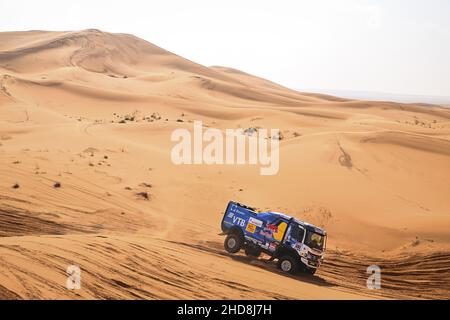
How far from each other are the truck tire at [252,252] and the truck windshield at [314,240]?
60.0 inches

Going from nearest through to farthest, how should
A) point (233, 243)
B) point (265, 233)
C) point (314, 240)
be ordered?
point (314, 240) < point (265, 233) < point (233, 243)

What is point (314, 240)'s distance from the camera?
12562mm

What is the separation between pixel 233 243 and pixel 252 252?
0.62 m

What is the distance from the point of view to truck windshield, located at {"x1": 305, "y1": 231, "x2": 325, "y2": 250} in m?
12.5

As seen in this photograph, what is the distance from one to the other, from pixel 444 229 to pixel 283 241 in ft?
20.9

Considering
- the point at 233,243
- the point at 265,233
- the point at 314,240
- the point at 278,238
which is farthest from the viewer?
the point at 233,243

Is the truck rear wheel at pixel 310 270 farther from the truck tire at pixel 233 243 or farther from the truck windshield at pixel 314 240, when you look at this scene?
the truck tire at pixel 233 243

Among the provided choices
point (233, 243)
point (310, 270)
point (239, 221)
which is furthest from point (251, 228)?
point (310, 270)

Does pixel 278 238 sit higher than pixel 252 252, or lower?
higher

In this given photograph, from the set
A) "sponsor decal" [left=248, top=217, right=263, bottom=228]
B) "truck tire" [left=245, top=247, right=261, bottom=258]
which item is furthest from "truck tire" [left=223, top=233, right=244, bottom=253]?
"sponsor decal" [left=248, top=217, right=263, bottom=228]

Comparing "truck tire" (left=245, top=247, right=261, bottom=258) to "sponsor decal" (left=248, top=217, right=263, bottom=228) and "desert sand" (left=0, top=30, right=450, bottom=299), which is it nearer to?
"desert sand" (left=0, top=30, right=450, bottom=299)

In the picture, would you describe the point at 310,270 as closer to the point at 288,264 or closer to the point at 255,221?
the point at 288,264

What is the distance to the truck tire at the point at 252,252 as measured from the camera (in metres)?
13.3

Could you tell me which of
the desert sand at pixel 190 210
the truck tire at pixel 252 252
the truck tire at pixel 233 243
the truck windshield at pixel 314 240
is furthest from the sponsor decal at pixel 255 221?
the truck windshield at pixel 314 240
